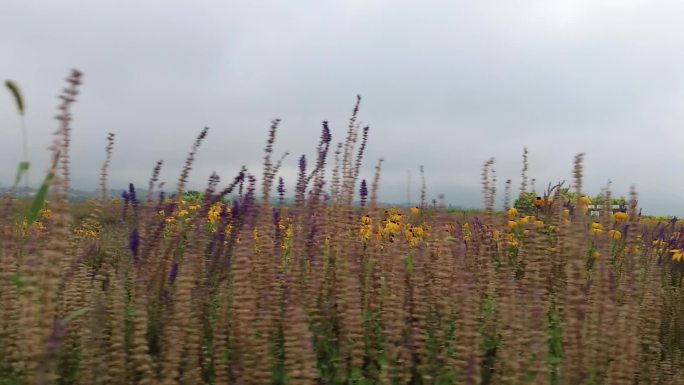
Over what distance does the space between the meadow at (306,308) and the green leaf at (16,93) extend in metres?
0.12

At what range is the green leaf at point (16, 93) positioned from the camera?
1.58 m

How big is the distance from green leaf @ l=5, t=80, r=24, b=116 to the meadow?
4.7 inches

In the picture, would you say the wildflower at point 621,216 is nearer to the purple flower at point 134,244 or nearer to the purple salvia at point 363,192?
the purple salvia at point 363,192

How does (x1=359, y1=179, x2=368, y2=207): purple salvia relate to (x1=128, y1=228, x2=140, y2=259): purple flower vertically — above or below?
above

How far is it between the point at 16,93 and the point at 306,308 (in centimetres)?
144

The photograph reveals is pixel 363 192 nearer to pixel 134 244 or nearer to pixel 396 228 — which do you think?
pixel 134 244

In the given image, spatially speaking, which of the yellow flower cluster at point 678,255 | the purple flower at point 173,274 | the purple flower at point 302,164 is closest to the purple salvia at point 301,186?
the purple flower at point 302,164

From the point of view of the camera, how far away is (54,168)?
1653 millimetres

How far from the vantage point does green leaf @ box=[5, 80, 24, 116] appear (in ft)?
5.18

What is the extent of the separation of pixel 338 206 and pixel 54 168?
6.27 ft

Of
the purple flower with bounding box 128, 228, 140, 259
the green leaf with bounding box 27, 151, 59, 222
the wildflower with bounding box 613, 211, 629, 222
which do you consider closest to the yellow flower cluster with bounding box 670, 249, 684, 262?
the wildflower with bounding box 613, 211, 629, 222

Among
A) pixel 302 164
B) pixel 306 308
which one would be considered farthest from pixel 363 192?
pixel 306 308

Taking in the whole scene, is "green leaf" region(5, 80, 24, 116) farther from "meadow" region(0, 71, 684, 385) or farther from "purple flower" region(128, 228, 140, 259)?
"purple flower" region(128, 228, 140, 259)

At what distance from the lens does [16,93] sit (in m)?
1.60
